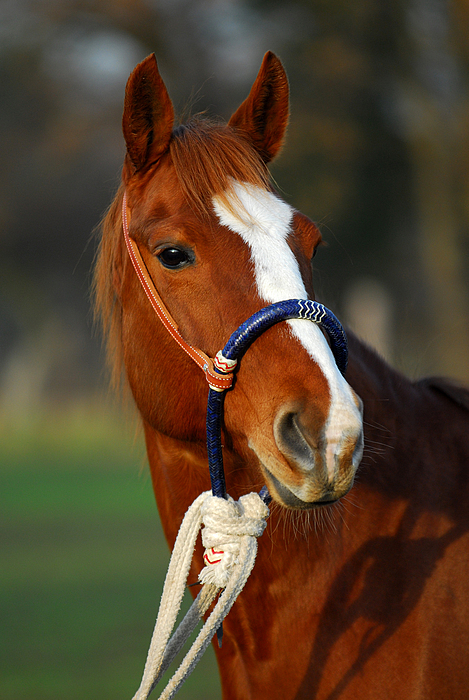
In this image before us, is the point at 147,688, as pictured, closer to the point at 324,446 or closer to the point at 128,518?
the point at 324,446

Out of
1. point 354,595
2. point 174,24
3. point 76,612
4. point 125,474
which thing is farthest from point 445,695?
point 174,24

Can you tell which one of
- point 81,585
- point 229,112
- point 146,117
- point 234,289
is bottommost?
point 81,585

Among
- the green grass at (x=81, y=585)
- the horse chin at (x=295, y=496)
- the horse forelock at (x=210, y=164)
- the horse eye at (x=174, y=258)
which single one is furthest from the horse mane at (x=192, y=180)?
the horse chin at (x=295, y=496)

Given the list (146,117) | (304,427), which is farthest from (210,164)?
(304,427)

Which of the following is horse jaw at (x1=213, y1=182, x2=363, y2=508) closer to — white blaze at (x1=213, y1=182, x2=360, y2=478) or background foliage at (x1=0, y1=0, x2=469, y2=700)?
white blaze at (x1=213, y1=182, x2=360, y2=478)

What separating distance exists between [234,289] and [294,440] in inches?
17.2

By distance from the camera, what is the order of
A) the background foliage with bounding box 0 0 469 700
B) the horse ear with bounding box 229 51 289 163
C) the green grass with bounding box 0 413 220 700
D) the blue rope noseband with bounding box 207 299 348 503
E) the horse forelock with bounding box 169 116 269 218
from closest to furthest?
the blue rope noseband with bounding box 207 299 348 503, the horse forelock with bounding box 169 116 269 218, the horse ear with bounding box 229 51 289 163, the green grass with bounding box 0 413 220 700, the background foliage with bounding box 0 0 469 700

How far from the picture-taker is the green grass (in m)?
3.94

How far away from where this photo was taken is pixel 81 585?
5.69m

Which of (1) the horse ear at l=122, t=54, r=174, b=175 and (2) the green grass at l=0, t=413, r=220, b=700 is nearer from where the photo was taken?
(1) the horse ear at l=122, t=54, r=174, b=175

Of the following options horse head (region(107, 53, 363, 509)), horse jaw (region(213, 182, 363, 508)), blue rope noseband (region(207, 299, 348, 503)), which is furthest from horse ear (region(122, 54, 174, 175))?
blue rope noseband (region(207, 299, 348, 503))

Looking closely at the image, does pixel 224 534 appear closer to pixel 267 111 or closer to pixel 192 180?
pixel 192 180

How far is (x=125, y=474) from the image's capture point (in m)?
13.2

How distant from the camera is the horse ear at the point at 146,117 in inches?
67.4
